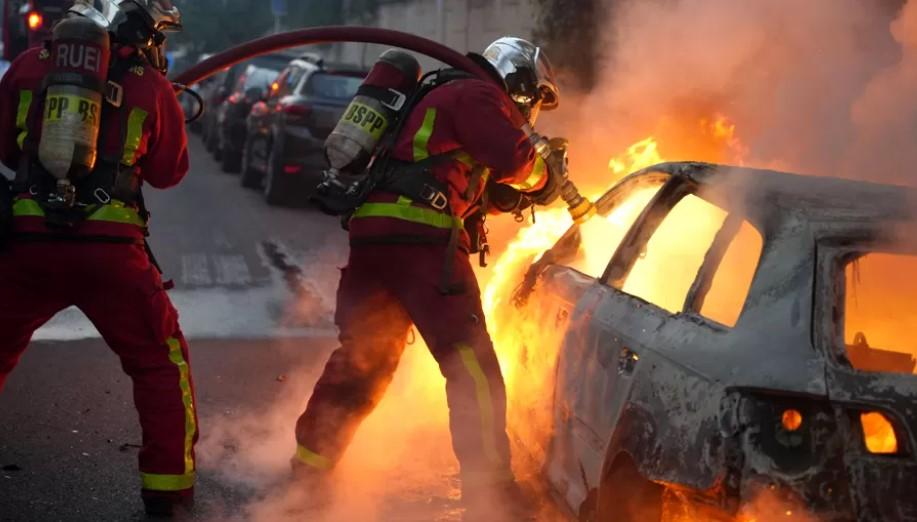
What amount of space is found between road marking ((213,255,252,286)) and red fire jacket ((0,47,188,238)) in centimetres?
580

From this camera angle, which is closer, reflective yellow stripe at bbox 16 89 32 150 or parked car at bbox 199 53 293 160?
reflective yellow stripe at bbox 16 89 32 150

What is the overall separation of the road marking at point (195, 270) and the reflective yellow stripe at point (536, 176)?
5.75 metres

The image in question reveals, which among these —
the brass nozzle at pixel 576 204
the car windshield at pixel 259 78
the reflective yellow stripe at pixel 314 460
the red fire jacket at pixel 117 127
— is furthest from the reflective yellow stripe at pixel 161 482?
the car windshield at pixel 259 78

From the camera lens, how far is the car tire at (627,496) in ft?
12.1

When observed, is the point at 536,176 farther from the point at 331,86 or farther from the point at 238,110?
the point at 238,110

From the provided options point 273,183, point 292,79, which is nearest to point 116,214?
point 273,183

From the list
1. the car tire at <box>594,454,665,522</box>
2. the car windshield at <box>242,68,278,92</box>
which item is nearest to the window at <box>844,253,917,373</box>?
the car tire at <box>594,454,665,522</box>

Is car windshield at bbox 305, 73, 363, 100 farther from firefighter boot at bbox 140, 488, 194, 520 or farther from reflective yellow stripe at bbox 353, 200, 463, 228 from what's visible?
firefighter boot at bbox 140, 488, 194, 520

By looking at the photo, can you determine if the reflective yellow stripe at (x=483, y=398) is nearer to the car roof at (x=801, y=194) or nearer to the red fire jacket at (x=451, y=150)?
the red fire jacket at (x=451, y=150)

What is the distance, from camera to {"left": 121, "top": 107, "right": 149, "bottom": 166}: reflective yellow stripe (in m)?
4.58

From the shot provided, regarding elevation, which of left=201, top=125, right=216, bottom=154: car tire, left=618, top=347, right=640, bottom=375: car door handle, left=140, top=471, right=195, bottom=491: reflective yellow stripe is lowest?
left=201, top=125, right=216, bottom=154: car tire

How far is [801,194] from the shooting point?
388cm

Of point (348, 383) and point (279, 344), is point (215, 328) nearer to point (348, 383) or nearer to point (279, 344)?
point (279, 344)

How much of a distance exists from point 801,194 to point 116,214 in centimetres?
240
